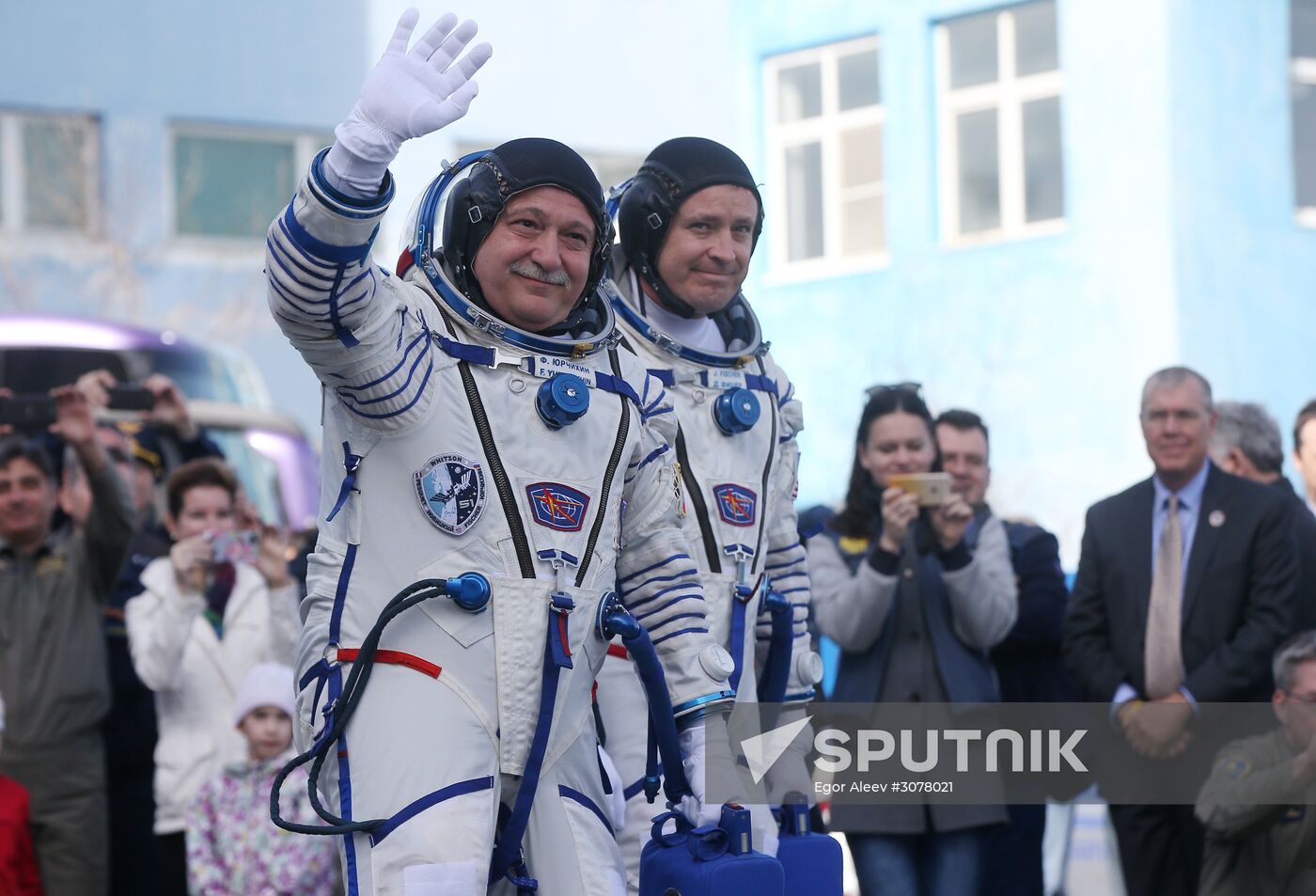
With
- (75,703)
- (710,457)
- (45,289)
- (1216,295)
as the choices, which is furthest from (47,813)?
(45,289)

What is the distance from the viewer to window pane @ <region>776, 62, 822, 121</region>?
18.2 metres

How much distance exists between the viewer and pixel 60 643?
22.9 ft

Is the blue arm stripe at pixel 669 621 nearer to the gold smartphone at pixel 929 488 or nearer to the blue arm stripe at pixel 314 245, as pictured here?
the blue arm stripe at pixel 314 245

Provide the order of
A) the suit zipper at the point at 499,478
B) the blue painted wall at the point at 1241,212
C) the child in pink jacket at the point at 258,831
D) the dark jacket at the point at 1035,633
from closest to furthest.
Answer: the suit zipper at the point at 499,478 < the child in pink jacket at the point at 258,831 < the dark jacket at the point at 1035,633 < the blue painted wall at the point at 1241,212

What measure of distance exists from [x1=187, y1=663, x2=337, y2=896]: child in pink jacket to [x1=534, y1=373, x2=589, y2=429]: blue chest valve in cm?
292

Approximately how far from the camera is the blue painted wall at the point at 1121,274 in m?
15.4

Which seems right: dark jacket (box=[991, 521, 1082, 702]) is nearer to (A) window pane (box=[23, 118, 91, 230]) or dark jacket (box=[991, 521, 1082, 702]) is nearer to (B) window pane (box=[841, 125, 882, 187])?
(B) window pane (box=[841, 125, 882, 187])

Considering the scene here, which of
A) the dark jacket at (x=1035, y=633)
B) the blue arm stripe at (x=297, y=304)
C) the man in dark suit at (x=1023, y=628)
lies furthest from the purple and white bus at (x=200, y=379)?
the blue arm stripe at (x=297, y=304)

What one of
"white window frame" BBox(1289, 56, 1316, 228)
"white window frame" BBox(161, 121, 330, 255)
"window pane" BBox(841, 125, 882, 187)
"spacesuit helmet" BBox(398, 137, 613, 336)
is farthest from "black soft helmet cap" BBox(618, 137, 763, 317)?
"white window frame" BBox(161, 121, 330, 255)

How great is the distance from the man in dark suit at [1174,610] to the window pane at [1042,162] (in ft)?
34.3

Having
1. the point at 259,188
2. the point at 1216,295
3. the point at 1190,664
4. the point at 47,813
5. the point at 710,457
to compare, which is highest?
the point at 259,188

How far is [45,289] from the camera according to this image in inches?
736

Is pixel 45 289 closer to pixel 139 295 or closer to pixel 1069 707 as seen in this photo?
pixel 139 295

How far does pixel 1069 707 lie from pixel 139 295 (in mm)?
14186
